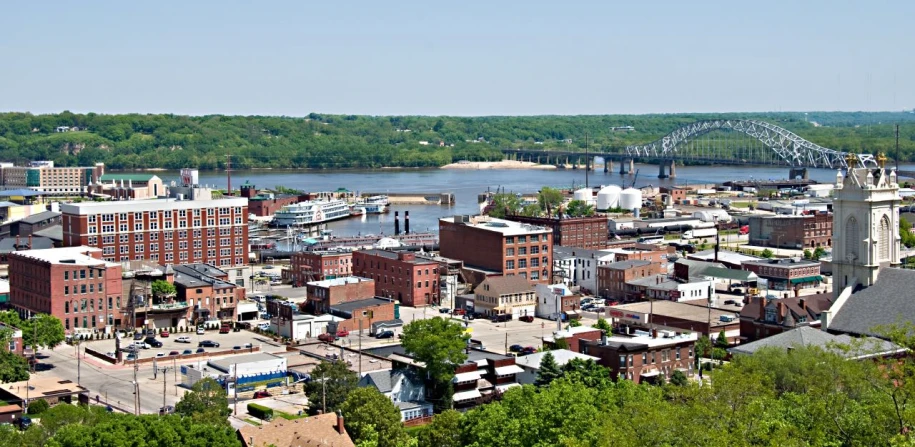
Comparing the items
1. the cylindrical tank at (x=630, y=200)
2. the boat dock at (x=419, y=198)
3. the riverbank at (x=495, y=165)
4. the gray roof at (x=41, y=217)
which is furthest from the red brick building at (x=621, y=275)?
the riverbank at (x=495, y=165)

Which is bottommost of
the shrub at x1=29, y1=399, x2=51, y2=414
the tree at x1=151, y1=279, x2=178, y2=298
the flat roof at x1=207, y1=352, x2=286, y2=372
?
the shrub at x1=29, y1=399, x2=51, y2=414

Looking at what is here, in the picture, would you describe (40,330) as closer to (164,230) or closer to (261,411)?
(261,411)

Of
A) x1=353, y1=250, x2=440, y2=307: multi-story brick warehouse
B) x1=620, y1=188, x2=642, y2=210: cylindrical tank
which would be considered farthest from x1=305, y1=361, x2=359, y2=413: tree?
x1=620, y1=188, x2=642, y2=210: cylindrical tank

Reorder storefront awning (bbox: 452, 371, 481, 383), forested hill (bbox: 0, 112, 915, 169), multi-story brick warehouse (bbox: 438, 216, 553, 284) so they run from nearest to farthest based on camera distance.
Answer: storefront awning (bbox: 452, 371, 481, 383) < multi-story brick warehouse (bbox: 438, 216, 553, 284) < forested hill (bbox: 0, 112, 915, 169)

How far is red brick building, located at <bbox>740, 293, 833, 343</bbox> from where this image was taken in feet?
113

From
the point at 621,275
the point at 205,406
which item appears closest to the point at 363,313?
the point at 621,275

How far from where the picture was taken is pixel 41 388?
31734 millimetres

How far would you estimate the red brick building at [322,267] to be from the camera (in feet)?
168

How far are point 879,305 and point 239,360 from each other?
51.3 feet

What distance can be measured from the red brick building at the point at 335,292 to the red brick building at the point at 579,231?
1602 cm

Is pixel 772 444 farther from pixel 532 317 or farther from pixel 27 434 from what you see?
pixel 532 317

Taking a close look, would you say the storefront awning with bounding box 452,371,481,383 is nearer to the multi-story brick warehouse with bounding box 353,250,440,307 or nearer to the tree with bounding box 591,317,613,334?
the tree with bounding box 591,317,613,334

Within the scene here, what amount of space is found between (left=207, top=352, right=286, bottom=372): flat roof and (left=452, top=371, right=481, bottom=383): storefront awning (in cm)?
538

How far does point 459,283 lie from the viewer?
4966 centimetres
